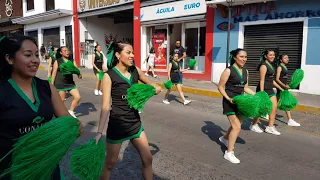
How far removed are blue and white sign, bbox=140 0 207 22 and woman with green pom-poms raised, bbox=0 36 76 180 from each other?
39.9 ft

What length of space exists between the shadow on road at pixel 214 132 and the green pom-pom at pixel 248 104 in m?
1.09

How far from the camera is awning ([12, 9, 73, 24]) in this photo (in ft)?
68.5

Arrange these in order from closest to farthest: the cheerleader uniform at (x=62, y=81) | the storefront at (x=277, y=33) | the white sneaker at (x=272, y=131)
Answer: the white sneaker at (x=272, y=131) < the cheerleader uniform at (x=62, y=81) < the storefront at (x=277, y=33)

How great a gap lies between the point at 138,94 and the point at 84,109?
18.1 ft

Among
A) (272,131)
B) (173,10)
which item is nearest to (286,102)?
(272,131)

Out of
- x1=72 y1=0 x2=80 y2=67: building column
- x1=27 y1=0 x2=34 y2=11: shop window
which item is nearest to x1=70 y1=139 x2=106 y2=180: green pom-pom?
x1=72 y1=0 x2=80 y2=67: building column

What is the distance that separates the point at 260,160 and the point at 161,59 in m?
12.4

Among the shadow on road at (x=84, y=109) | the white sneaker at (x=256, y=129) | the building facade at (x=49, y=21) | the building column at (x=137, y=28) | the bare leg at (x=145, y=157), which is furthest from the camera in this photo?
the building facade at (x=49, y=21)

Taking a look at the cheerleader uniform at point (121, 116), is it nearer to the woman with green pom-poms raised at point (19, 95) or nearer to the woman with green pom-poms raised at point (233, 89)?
the woman with green pom-poms raised at point (19, 95)

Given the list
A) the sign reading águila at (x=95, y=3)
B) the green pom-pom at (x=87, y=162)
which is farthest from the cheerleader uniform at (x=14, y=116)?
the sign reading águila at (x=95, y=3)

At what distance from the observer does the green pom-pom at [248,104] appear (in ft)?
13.0

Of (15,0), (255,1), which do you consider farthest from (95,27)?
(255,1)

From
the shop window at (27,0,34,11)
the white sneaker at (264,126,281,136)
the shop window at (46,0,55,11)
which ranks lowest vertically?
the white sneaker at (264,126,281,136)

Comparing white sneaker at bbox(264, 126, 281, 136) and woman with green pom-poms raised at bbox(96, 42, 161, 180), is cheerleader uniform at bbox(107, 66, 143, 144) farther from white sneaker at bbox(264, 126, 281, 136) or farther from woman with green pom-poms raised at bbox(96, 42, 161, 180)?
white sneaker at bbox(264, 126, 281, 136)
